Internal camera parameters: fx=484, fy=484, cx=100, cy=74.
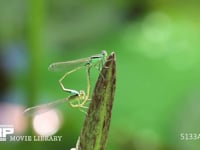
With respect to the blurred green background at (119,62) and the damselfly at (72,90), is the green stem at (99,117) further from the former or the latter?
the blurred green background at (119,62)

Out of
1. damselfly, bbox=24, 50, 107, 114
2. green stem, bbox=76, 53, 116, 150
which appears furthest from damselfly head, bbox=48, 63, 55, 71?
green stem, bbox=76, 53, 116, 150

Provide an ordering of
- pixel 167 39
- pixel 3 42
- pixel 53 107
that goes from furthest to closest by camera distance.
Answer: pixel 167 39 → pixel 3 42 → pixel 53 107

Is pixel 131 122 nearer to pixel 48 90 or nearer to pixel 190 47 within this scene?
pixel 48 90

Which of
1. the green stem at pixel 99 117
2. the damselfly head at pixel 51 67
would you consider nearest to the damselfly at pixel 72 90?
the damselfly head at pixel 51 67

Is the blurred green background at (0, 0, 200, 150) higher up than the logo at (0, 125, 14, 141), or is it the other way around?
the blurred green background at (0, 0, 200, 150)

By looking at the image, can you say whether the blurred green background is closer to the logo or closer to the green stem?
the logo

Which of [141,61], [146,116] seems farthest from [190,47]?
[146,116]

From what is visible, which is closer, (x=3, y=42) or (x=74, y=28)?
(x=3, y=42)
